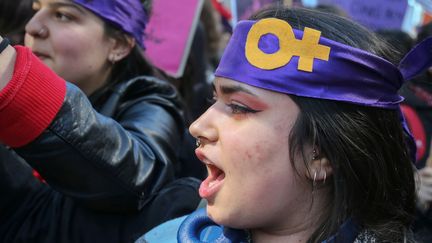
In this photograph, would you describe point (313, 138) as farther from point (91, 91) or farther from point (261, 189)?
point (91, 91)

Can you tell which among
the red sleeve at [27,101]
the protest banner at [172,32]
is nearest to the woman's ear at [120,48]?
the red sleeve at [27,101]

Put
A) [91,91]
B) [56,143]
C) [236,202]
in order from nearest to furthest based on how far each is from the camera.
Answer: [236,202] < [56,143] < [91,91]

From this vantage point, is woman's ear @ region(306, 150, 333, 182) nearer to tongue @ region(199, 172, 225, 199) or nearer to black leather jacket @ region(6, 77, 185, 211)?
tongue @ region(199, 172, 225, 199)

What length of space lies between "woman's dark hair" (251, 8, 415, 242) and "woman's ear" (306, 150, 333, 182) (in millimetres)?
15

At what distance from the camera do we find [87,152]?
1.65m

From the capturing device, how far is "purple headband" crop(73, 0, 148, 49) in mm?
2240

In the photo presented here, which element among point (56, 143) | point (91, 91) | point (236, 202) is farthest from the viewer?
point (91, 91)

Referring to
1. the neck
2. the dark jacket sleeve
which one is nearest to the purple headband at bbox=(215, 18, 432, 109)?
the neck

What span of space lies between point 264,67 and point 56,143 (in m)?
0.59

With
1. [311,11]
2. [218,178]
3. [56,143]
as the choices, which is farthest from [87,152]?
[311,11]

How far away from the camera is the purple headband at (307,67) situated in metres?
1.46

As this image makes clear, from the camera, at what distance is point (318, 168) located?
1.53 meters

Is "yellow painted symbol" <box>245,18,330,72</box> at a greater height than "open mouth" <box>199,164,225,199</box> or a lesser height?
greater

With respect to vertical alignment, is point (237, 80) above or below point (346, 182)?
above
